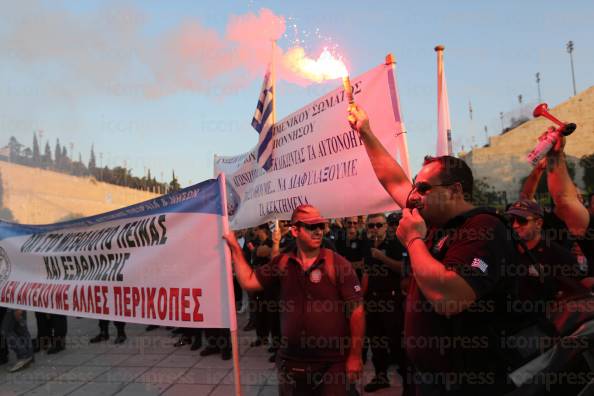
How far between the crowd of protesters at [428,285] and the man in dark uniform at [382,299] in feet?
0.05

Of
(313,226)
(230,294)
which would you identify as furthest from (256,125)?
(230,294)

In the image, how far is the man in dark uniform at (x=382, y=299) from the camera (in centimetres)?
534

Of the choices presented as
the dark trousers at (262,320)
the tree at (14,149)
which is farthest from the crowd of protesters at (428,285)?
the tree at (14,149)

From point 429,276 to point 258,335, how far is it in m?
6.43

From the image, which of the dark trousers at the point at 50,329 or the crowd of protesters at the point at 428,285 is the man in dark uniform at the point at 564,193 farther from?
the dark trousers at the point at 50,329

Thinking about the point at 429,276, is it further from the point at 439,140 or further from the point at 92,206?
the point at 92,206

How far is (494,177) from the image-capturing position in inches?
3081

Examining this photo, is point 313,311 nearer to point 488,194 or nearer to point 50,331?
point 50,331

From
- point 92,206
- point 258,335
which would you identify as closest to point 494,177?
point 92,206

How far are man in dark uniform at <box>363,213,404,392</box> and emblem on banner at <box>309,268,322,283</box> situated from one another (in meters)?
2.17

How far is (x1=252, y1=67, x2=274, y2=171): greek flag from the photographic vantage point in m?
5.76

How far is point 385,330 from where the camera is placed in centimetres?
557

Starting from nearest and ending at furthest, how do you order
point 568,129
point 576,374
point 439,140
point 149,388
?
point 576,374 < point 568,129 < point 439,140 < point 149,388

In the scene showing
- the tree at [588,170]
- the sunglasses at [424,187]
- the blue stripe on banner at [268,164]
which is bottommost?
the sunglasses at [424,187]
